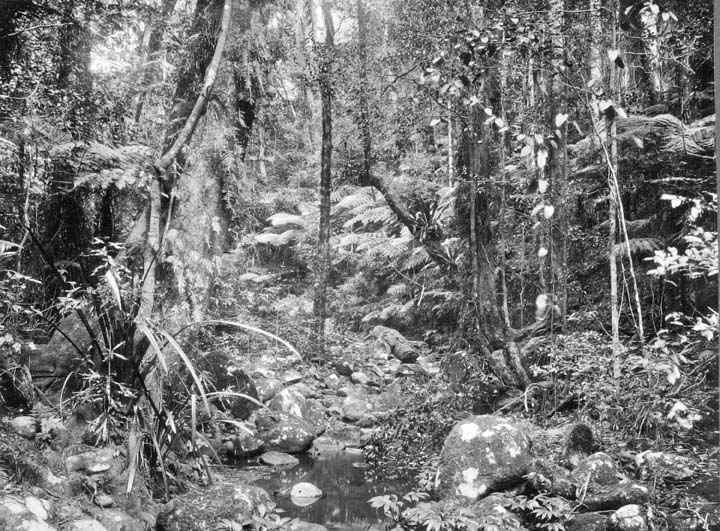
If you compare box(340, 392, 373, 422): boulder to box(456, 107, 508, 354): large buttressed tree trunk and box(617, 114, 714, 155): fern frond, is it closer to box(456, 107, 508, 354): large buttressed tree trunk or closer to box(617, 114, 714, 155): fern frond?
box(456, 107, 508, 354): large buttressed tree trunk

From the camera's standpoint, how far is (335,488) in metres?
3.58

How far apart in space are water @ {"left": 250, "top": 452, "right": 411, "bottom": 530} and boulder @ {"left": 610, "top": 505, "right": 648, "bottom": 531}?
1.34 meters

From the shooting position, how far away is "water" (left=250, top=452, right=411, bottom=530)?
3.15 meters

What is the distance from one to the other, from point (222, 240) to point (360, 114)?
2273 millimetres

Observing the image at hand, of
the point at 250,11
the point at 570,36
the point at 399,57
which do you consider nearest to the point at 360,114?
the point at 399,57

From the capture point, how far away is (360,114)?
225 inches

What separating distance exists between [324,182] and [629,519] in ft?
15.8

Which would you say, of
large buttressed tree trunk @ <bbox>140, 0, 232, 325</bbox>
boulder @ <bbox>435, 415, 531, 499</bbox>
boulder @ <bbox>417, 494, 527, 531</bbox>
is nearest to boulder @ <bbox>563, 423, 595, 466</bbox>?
boulder @ <bbox>435, 415, 531, 499</bbox>

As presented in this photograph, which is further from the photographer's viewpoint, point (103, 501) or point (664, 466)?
point (664, 466)

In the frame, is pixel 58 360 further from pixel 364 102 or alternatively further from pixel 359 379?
pixel 364 102

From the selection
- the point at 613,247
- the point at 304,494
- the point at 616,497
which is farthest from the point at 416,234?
the point at 616,497

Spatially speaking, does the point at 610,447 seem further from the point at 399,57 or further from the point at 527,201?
the point at 399,57

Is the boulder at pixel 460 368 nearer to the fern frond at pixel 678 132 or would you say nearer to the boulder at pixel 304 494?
the boulder at pixel 304 494

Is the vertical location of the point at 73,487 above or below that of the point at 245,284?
below
